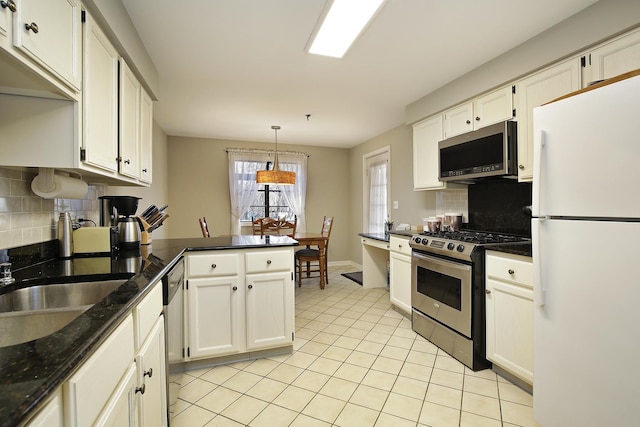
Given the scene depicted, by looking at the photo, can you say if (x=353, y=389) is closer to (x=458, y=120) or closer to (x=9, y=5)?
(x=9, y=5)

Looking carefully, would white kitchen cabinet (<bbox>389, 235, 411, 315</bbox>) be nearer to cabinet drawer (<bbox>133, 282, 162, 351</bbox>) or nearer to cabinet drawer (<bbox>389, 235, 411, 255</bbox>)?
cabinet drawer (<bbox>389, 235, 411, 255</bbox>)

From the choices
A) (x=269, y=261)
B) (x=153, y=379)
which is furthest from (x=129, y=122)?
(x=153, y=379)

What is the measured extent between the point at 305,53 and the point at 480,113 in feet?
5.24

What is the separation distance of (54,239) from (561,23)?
344cm

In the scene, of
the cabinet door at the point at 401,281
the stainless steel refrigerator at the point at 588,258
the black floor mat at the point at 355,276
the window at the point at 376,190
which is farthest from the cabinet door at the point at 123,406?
the window at the point at 376,190

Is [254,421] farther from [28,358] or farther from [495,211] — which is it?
[495,211]

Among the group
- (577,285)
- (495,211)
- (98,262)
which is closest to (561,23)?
(495,211)

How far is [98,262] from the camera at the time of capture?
168 cm

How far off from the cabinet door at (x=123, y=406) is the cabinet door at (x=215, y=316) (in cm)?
106

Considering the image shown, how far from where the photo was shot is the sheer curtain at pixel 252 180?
5.26 meters

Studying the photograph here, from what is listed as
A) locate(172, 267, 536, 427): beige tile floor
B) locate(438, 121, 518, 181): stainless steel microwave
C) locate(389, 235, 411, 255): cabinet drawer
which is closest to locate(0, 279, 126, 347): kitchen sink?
locate(172, 267, 536, 427): beige tile floor

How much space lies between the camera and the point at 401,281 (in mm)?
3156

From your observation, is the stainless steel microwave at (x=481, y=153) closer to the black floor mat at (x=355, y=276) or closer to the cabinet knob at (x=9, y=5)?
the black floor mat at (x=355, y=276)

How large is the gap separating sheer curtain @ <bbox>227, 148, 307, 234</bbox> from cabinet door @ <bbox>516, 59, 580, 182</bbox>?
3.81 meters
